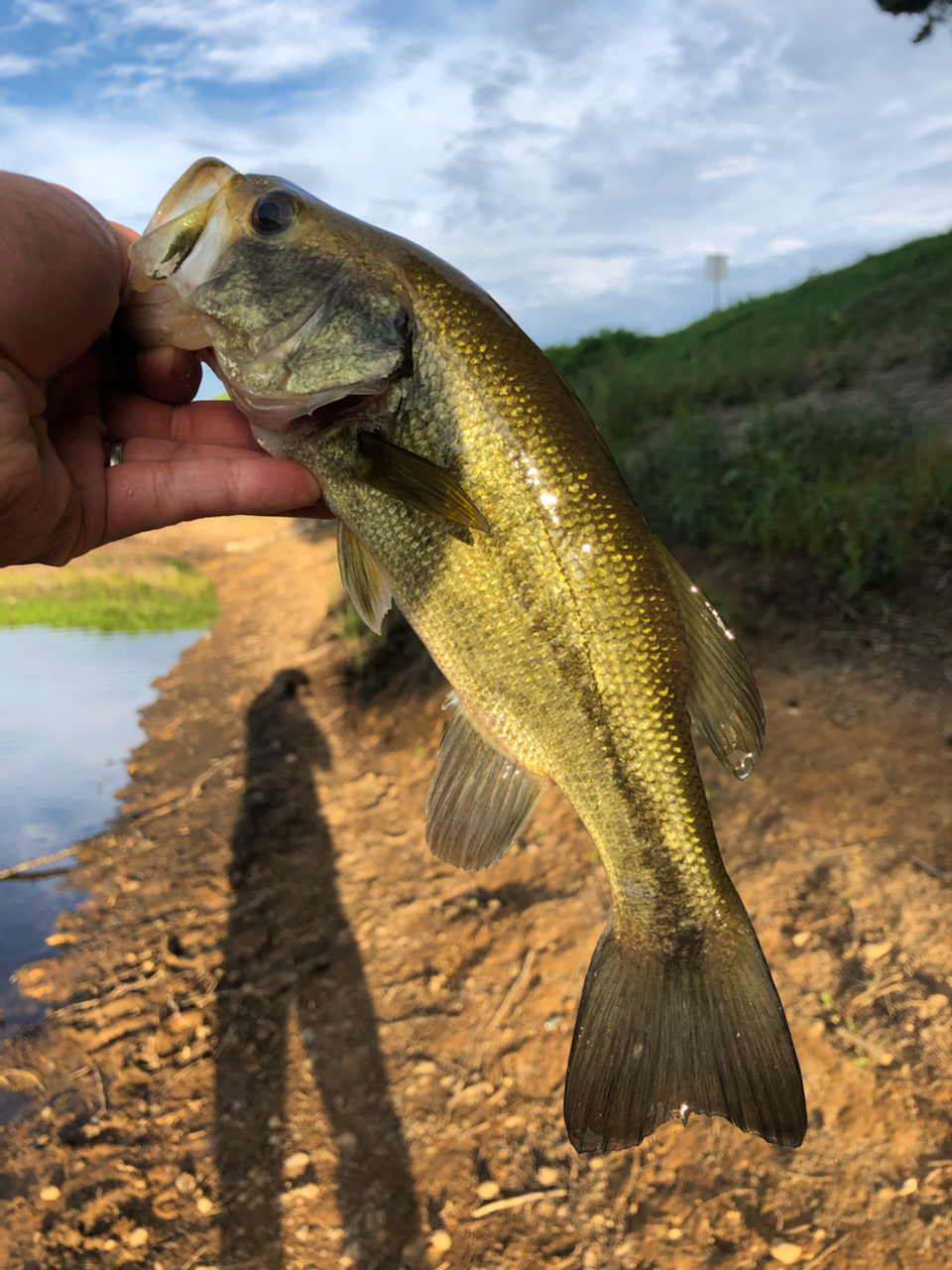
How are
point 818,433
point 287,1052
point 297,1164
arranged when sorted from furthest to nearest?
1. point 818,433
2. point 287,1052
3. point 297,1164

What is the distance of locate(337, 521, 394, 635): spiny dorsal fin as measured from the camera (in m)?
2.04

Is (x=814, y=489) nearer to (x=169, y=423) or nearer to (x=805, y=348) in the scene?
(x=169, y=423)

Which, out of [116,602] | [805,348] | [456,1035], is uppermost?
[805,348]

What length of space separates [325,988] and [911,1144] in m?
3.13

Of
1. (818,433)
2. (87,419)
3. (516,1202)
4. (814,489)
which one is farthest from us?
(818,433)

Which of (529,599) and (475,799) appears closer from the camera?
(529,599)

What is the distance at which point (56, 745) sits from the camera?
969cm

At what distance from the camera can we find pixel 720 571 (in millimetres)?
7398

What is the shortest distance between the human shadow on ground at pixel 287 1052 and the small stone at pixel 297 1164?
26mm

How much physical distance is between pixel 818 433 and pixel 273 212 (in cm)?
782

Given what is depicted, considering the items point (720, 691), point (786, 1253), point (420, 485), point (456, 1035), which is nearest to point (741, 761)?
point (720, 691)

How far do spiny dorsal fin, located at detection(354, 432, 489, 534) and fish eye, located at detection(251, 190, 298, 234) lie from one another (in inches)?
24.0

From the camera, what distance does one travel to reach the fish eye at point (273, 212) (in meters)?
1.93

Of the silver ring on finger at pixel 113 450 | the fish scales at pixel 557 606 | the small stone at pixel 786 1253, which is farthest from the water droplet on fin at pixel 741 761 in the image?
the small stone at pixel 786 1253
